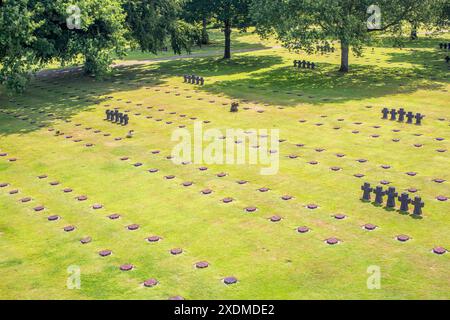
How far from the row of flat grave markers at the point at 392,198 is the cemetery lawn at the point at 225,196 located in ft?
1.02

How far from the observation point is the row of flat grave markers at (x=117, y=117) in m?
27.7

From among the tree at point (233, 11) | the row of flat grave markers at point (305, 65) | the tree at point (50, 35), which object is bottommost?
the row of flat grave markers at point (305, 65)

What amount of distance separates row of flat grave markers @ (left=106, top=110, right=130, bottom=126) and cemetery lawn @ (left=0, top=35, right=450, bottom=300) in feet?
1.93

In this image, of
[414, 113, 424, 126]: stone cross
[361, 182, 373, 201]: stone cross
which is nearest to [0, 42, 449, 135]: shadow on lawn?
[414, 113, 424, 126]: stone cross

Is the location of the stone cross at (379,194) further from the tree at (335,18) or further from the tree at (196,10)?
the tree at (196,10)

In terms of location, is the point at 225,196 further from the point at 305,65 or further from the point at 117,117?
the point at 305,65

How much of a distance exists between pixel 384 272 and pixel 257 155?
9.84 m

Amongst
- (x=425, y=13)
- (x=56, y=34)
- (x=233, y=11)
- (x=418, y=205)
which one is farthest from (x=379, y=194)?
(x=233, y=11)

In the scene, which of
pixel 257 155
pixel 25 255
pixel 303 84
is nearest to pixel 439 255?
pixel 257 155

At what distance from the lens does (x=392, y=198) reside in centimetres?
1611

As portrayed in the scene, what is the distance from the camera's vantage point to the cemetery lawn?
12500 mm

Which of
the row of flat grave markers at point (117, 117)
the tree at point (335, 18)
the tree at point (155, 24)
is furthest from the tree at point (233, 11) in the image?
the row of flat grave markers at point (117, 117)

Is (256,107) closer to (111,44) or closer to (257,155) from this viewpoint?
(257,155)

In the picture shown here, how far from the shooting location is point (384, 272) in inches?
492
